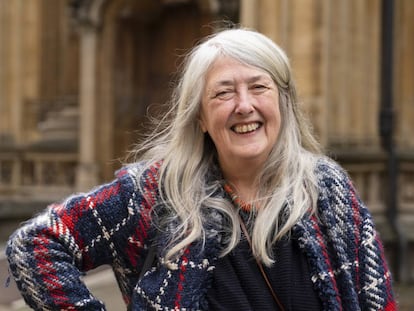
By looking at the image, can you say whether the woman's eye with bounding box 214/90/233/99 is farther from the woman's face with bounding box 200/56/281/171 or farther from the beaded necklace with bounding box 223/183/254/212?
the beaded necklace with bounding box 223/183/254/212

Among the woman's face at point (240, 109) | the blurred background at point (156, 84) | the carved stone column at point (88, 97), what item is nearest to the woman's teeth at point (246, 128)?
the woman's face at point (240, 109)

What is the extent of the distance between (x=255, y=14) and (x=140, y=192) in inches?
248

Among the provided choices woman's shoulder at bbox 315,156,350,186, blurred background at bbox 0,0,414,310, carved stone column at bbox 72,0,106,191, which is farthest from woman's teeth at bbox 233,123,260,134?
carved stone column at bbox 72,0,106,191

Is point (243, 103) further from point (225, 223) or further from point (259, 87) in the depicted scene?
point (225, 223)

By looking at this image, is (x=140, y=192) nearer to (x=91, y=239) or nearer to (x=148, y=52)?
(x=91, y=239)

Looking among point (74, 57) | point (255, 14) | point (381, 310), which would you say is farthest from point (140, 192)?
point (74, 57)

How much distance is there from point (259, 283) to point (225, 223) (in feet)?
0.58

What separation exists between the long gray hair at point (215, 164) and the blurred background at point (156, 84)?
173 inches

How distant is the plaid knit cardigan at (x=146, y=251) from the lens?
180 centimetres

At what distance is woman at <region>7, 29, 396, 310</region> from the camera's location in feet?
5.92

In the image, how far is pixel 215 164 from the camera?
2.02 meters

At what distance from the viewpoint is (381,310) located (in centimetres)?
185

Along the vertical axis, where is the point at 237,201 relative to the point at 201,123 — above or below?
below

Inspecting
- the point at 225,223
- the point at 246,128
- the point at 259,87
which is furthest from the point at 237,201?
the point at 259,87
